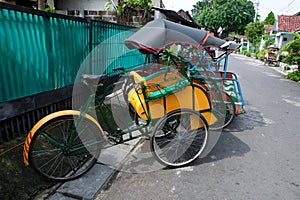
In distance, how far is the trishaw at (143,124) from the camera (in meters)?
2.75

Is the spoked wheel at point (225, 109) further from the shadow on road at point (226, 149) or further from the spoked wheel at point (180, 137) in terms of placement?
the spoked wheel at point (180, 137)

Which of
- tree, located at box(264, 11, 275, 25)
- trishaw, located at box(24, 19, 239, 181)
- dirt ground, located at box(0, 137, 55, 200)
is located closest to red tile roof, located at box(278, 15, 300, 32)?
tree, located at box(264, 11, 275, 25)

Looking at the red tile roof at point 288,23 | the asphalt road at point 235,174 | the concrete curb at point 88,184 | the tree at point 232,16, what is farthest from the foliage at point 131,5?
the tree at point 232,16

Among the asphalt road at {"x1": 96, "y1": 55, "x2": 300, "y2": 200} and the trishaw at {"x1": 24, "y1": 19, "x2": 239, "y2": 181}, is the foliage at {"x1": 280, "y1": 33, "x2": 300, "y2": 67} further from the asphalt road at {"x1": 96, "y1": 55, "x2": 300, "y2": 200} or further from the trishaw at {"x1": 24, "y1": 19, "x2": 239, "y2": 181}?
the trishaw at {"x1": 24, "y1": 19, "x2": 239, "y2": 181}

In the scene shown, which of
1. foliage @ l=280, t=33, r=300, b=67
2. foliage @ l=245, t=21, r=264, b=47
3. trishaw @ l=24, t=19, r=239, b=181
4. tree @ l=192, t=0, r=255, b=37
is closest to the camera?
trishaw @ l=24, t=19, r=239, b=181

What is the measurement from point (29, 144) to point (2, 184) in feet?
1.79

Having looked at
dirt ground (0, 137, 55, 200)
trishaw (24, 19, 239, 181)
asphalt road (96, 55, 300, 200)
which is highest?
trishaw (24, 19, 239, 181)

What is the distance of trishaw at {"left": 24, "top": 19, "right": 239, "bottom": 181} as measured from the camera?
108 inches

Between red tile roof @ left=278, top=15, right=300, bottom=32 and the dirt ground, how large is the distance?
32275 mm

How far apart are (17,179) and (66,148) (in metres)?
0.64

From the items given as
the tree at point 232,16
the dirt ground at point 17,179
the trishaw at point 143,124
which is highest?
the tree at point 232,16

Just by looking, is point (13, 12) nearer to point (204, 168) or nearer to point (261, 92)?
point (204, 168)

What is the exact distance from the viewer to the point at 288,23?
2852 centimetres

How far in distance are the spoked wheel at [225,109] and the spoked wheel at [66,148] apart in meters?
2.48
